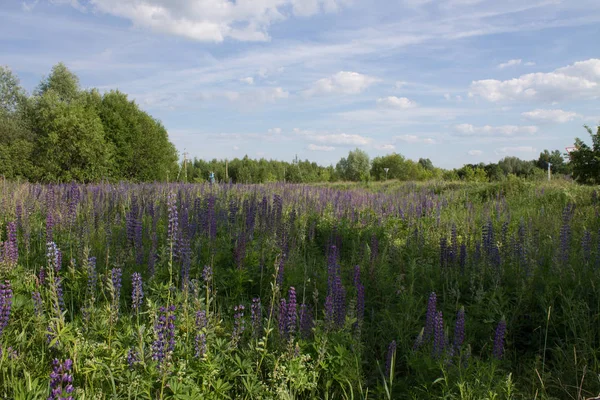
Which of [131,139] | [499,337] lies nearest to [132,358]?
[499,337]

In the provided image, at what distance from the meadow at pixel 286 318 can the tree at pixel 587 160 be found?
7.68 metres

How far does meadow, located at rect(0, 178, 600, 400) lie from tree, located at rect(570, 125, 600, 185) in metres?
7.68

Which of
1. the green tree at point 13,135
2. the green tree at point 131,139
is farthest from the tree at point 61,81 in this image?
the green tree at point 131,139

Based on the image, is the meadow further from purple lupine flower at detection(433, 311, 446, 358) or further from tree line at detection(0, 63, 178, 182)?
tree line at detection(0, 63, 178, 182)

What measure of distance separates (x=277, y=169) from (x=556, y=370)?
39.7 metres

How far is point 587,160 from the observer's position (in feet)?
44.1

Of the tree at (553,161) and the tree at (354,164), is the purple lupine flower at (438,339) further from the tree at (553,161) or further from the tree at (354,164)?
the tree at (354,164)

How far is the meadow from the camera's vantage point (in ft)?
8.45

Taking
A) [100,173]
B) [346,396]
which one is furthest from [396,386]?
[100,173]

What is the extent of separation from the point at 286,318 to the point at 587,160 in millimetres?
13858

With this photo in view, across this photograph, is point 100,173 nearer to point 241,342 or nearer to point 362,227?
point 362,227

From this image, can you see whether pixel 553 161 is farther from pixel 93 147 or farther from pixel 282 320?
pixel 282 320

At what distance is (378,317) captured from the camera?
13.5ft

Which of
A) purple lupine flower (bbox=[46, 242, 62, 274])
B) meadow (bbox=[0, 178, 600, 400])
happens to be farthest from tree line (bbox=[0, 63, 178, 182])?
purple lupine flower (bbox=[46, 242, 62, 274])
